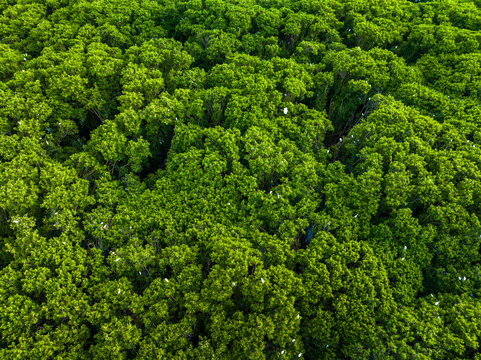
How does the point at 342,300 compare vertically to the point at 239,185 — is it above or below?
below

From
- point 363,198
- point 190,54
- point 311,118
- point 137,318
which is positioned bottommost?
point 137,318

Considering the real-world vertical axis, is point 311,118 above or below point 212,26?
below

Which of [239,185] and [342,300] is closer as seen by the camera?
[342,300]

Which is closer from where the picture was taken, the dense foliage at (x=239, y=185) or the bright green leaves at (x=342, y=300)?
the dense foliage at (x=239, y=185)

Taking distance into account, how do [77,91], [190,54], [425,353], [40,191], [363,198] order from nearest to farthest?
[425,353]
[40,191]
[363,198]
[77,91]
[190,54]

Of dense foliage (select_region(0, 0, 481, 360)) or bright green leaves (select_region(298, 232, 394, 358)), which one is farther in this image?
bright green leaves (select_region(298, 232, 394, 358))

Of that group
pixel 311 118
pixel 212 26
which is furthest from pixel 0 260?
pixel 212 26

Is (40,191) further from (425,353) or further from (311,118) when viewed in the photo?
(425,353)

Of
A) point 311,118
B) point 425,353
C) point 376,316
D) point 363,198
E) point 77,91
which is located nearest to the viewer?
point 425,353
